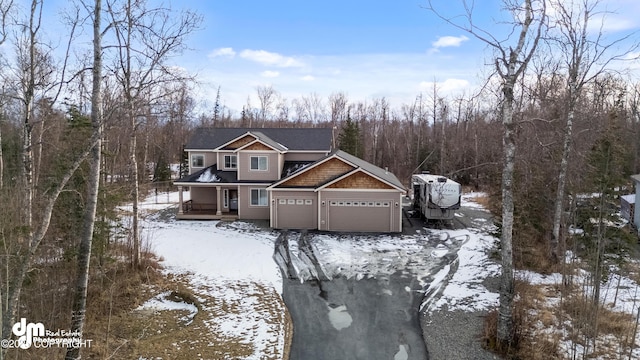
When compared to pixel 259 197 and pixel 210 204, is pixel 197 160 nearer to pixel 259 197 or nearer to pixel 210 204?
pixel 210 204

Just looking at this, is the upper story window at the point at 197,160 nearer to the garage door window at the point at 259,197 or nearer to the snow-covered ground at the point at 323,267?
the snow-covered ground at the point at 323,267

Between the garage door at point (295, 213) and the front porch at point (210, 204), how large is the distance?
354 cm

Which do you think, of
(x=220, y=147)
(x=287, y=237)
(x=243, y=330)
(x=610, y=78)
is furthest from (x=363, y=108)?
(x=243, y=330)

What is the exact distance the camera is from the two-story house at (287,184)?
2219 centimetres

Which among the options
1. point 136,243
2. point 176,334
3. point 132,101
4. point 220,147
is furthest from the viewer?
point 220,147

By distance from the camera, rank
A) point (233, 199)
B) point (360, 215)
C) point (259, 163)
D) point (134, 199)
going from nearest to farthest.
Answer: point (134, 199)
point (360, 215)
point (259, 163)
point (233, 199)

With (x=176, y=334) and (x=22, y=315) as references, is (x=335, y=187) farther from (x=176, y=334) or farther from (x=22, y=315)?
(x=22, y=315)

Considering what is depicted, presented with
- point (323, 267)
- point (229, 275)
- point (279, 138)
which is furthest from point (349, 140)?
point (229, 275)

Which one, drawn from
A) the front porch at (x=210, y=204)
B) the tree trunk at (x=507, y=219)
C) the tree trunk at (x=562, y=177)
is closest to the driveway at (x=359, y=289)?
the tree trunk at (x=507, y=219)

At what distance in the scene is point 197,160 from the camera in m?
27.8

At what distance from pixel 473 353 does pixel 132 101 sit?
9.26 meters

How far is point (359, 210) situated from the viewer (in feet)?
73.2

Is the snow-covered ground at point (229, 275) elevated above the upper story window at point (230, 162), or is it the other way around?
the upper story window at point (230, 162)

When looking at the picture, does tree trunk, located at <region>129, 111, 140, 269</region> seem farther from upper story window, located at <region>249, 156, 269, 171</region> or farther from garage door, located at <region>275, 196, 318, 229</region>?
upper story window, located at <region>249, 156, 269, 171</region>
